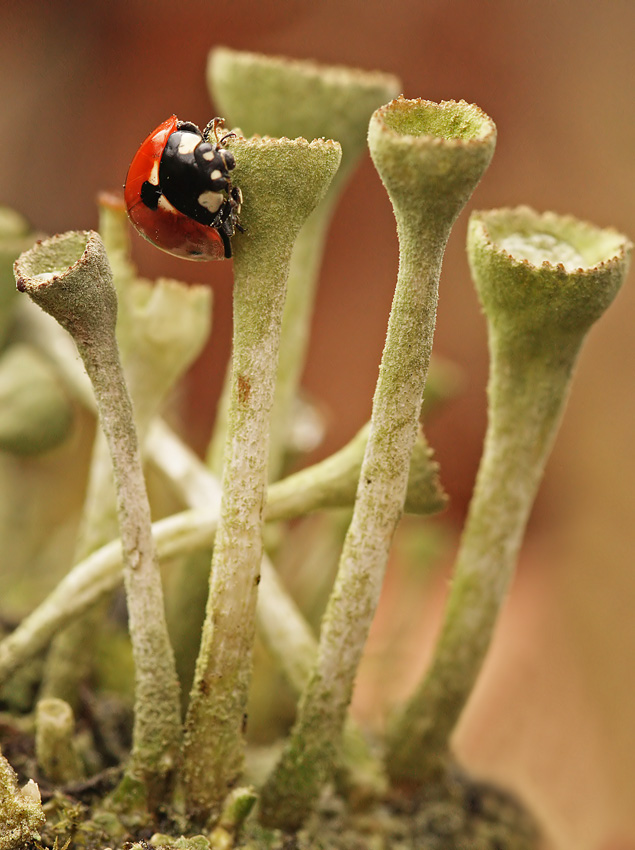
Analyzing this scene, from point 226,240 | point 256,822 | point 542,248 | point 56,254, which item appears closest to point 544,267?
point 542,248

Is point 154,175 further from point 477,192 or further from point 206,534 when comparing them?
point 477,192

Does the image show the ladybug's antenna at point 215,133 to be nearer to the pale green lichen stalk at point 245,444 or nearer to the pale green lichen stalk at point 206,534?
the pale green lichen stalk at point 245,444

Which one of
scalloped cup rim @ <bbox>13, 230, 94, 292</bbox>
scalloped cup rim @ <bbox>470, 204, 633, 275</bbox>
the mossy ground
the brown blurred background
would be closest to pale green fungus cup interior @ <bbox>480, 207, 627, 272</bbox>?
scalloped cup rim @ <bbox>470, 204, 633, 275</bbox>

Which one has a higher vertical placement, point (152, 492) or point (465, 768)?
point (152, 492)

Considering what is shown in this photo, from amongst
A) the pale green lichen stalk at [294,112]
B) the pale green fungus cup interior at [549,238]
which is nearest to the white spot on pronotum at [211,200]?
the pale green fungus cup interior at [549,238]

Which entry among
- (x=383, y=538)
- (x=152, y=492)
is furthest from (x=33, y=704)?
(x=383, y=538)

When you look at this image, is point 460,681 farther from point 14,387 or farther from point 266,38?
point 266,38

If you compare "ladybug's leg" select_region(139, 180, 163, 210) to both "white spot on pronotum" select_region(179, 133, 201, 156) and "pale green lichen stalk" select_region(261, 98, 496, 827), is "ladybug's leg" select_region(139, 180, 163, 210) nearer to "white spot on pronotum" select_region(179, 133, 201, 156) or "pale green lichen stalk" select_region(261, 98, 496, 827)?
"white spot on pronotum" select_region(179, 133, 201, 156)
